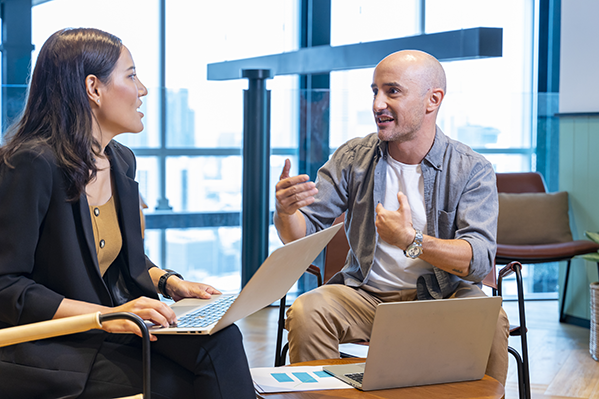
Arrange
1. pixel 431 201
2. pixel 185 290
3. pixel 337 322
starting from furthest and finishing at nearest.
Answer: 1. pixel 431 201
2. pixel 337 322
3. pixel 185 290

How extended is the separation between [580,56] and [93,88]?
356cm

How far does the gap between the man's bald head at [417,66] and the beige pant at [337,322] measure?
698 mm

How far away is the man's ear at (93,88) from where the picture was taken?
1.52m

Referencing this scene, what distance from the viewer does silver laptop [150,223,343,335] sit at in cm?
127

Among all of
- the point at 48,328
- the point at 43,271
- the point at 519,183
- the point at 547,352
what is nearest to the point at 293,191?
the point at 43,271

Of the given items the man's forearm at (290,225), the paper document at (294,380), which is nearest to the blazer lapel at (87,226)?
the paper document at (294,380)

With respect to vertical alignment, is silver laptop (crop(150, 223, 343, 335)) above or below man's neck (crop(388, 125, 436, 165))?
below

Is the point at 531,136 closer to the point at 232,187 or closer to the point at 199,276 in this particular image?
the point at 232,187

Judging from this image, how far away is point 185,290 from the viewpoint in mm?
1710

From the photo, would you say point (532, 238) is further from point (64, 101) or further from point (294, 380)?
point (64, 101)

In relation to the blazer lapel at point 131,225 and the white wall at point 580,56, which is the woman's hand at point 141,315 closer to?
the blazer lapel at point 131,225

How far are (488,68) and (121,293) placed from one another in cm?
508

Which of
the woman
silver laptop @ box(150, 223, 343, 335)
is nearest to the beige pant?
silver laptop @ box(150, 223, 343, 335)

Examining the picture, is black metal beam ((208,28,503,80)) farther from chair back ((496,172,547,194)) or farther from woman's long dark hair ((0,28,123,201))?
woman's long dark hair ((0,28,123,201))
